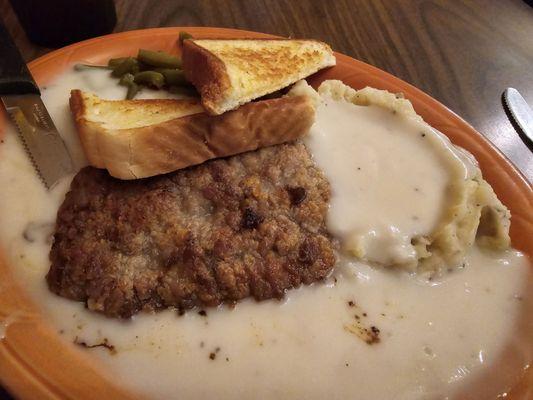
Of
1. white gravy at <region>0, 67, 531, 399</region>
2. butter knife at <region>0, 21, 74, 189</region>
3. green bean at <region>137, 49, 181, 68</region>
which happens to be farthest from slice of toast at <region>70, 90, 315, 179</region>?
green bean at <region>137, 49, 181, 68</region>

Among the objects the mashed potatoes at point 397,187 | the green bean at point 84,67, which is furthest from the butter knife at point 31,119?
the mashed potatoes at point 397,187

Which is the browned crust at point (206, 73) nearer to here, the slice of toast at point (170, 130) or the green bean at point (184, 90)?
the slice of toast at point (170, 130)

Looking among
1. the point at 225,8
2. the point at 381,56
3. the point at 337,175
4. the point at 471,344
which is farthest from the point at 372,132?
the point at 225,8

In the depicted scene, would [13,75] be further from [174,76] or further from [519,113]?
[519,113]

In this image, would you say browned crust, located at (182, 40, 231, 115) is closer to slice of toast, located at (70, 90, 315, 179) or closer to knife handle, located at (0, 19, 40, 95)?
slice of toast, located at (70, 90, 315, 179)

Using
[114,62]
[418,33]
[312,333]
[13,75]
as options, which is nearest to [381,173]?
[312,333]

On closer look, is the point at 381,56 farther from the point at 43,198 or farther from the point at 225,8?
the point at 43,198
